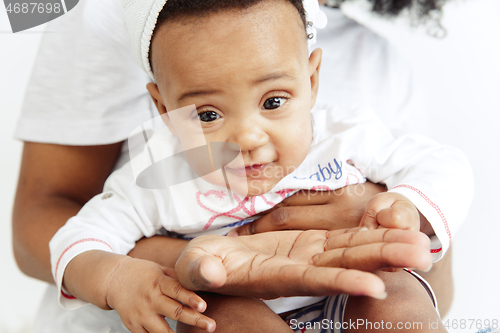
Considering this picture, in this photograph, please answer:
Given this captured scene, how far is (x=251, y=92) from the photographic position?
0.77 metres

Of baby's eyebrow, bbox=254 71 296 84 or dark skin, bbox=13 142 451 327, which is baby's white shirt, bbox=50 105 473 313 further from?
baby's eyebrow, bbox=254 71 296 84

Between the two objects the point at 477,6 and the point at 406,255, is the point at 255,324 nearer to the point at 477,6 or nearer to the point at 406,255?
the point at 406,255

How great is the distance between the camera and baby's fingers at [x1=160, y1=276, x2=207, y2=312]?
24.8 inches

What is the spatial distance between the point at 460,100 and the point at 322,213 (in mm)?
1036

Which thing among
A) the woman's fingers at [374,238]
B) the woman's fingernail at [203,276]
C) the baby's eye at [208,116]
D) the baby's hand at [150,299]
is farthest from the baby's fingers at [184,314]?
the baby's eye at [208,116]

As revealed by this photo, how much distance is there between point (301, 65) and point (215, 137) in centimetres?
24

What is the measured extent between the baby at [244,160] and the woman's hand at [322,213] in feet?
0.10

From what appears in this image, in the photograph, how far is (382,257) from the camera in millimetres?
540

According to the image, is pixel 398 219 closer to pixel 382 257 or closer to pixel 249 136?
pixel 382 257

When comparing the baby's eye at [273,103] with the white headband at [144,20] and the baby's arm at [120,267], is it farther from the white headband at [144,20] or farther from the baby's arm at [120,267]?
the baby's arm at [120,267]

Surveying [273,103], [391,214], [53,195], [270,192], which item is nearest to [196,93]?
[273,103]

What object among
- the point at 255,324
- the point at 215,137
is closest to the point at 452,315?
the point at 255,324

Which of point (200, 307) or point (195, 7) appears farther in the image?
point (195, 7)

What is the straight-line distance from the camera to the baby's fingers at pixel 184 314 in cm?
65
